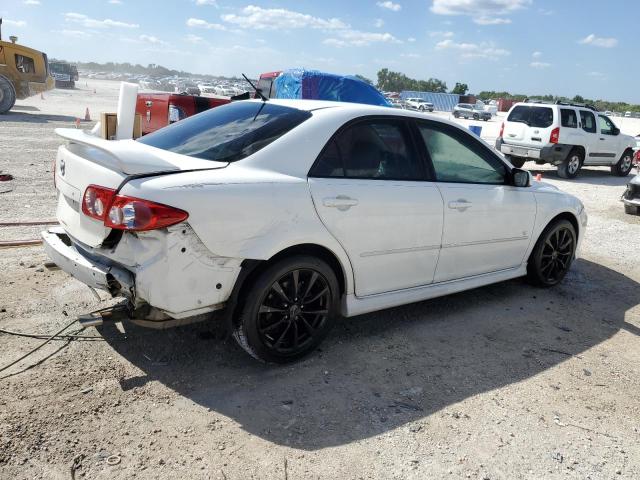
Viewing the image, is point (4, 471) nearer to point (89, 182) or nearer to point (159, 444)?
point (159, 444)

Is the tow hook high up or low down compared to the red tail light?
down

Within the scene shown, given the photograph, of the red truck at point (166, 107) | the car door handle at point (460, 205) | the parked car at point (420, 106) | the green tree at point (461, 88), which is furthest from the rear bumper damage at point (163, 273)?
the green tree at point (461, 88)

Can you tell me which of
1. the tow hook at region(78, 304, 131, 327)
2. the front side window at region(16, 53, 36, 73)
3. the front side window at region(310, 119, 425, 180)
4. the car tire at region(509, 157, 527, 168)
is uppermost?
the front side window at region(16, 53, 36, 73)

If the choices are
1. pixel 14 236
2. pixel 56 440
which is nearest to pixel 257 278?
pixel 56 440

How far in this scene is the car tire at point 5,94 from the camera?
1867 cm

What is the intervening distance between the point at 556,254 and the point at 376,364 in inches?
104

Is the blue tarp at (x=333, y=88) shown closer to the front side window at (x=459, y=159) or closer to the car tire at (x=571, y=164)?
the car tire at (x=571, y=164)

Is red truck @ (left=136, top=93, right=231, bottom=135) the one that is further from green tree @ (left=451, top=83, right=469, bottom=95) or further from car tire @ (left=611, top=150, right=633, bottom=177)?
green tree @ (left=451, top=83, right=469, bottom=95)

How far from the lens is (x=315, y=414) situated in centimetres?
299

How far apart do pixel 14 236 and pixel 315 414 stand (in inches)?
163

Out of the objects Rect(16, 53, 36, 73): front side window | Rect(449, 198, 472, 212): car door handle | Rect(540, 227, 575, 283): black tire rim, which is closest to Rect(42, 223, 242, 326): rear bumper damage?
Rect(449, 198, 472, 212): car door handle

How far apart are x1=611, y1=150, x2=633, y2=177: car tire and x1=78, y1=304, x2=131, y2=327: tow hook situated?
15.9 m

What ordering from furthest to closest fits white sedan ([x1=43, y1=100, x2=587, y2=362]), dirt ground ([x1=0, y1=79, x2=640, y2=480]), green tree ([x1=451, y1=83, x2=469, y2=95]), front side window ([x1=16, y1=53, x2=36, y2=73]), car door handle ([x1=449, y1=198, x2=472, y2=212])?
1. green tree ([x1=451, y1=83, x2=469, y2=95])
2. front side window ([x1=16, y1=53, x2=36, y2=73])
3. car door handle ([x1=449, y1=198, x2=472, y2=212])
4. white sedan ([x1=43, y1=100, x2=587, y2=362])
5. dirt ground ([x1=0, y1=79, x2=640, y2=480])

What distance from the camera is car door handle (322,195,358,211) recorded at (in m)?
3.33
